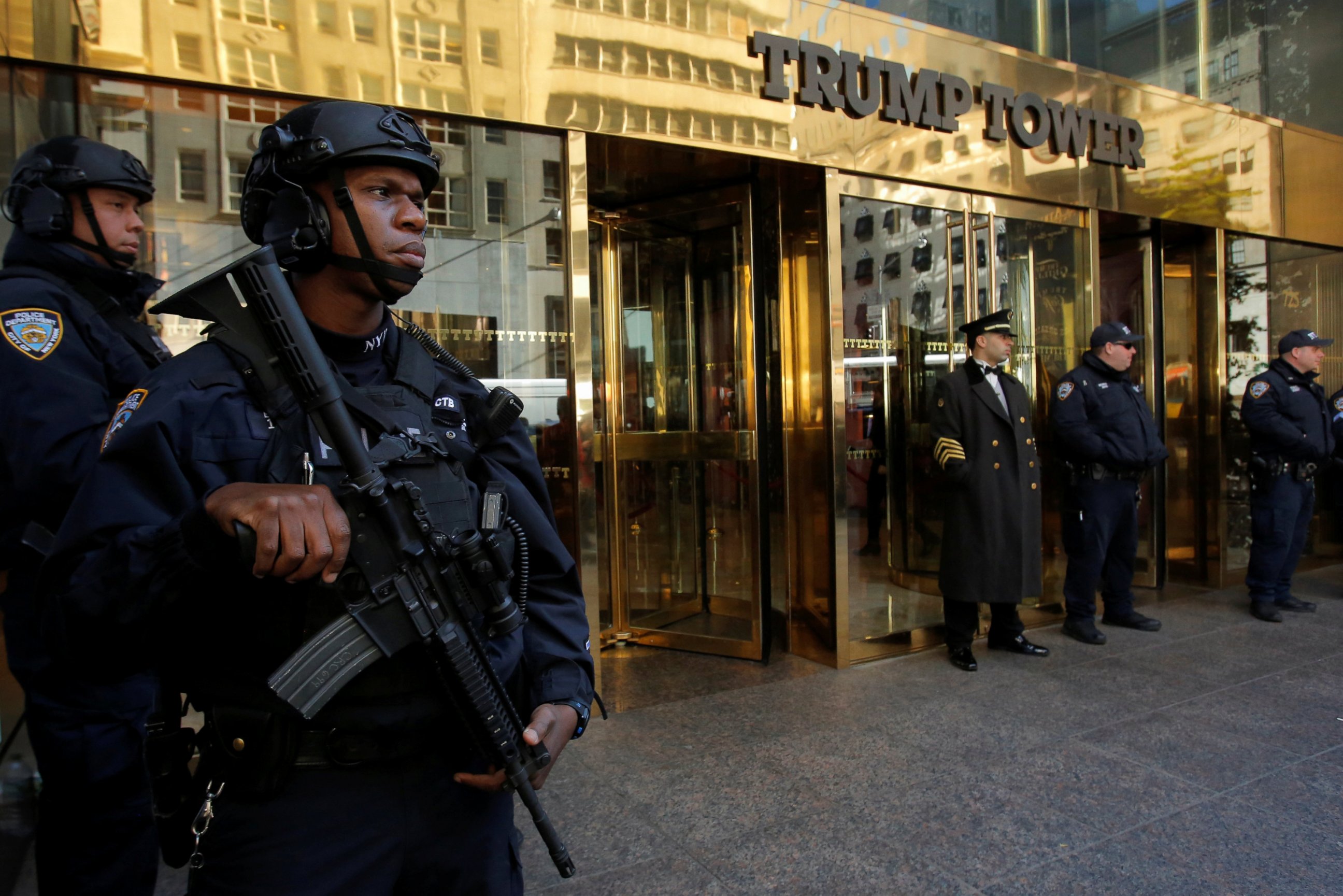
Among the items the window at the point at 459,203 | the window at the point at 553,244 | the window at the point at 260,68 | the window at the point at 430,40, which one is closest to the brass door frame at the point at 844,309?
the window at the point at 553,244

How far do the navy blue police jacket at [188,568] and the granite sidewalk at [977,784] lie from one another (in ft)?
5.60

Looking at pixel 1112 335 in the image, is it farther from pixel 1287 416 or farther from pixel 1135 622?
pixel 1135 622

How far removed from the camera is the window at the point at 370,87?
372 centimetres

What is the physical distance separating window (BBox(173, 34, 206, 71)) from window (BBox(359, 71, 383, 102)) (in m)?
0.58

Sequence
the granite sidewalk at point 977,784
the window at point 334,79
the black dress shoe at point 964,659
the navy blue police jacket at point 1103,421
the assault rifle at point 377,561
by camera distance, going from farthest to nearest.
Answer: the navy blue police jacket at point 1103,421 → the black dress shoe at point 964,659 → the window at point 334,79 → the granite sidewalk at point 977,784 → the assault rifle at point 377,561

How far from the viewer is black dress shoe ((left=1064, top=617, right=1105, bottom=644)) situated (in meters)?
5.36

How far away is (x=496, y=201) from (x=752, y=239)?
160 cm

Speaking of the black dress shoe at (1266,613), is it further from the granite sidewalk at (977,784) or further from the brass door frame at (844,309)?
the brass door frame at (844,309)

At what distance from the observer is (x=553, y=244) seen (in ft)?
14.0

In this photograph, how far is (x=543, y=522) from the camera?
5.67 feet

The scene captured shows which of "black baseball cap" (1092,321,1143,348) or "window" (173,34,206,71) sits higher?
"window" (173,34,206,71)

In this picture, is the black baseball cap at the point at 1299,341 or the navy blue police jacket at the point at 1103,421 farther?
the black baseball cap at the point at 1299,341

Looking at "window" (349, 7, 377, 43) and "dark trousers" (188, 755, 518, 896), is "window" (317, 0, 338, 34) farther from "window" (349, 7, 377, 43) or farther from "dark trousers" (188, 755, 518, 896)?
"dark trousers" (188, 755, 518, 896)

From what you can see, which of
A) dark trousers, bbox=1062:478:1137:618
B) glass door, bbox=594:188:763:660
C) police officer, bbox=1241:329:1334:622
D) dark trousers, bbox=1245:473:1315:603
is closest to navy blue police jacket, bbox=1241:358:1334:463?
police officer, bbox=1241:329:1334:622
